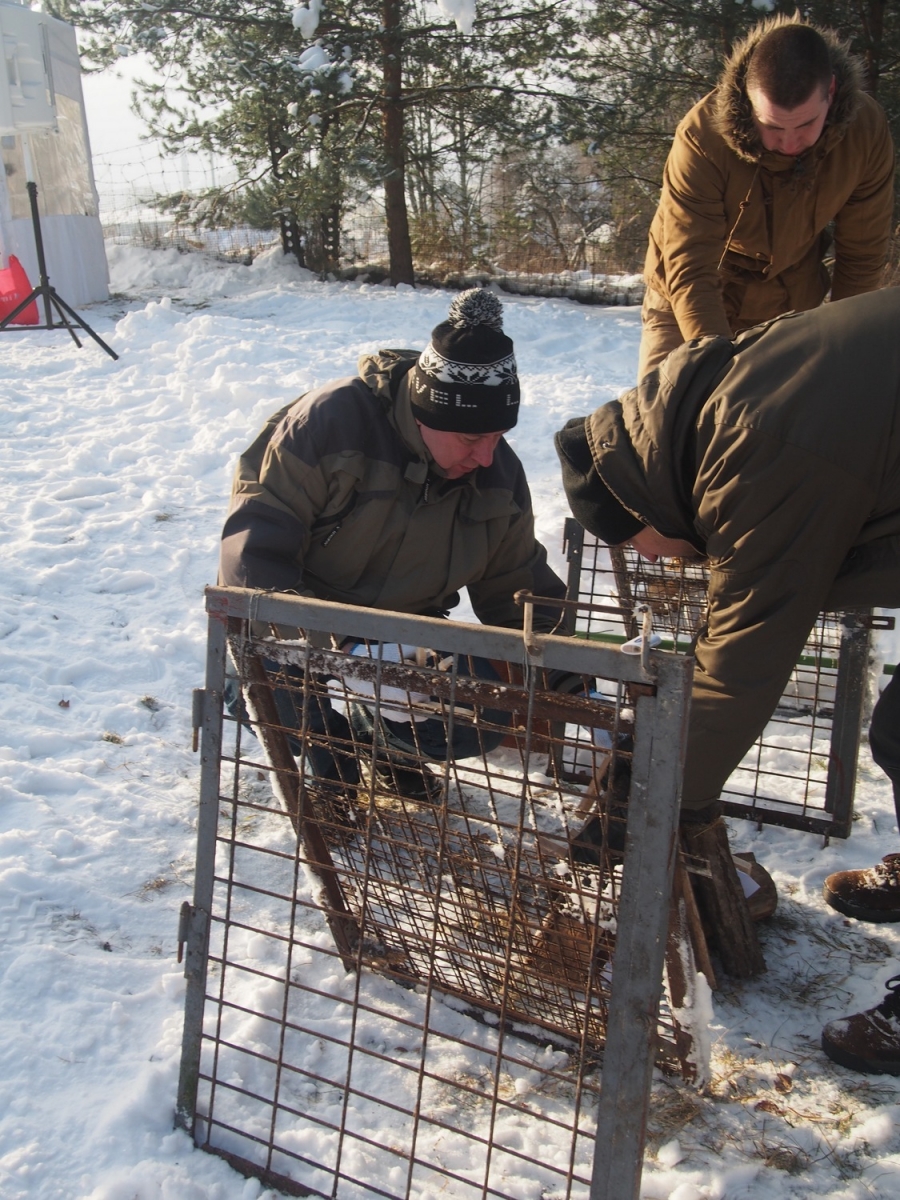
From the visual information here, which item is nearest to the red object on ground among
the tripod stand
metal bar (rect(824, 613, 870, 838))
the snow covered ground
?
the tripod stand

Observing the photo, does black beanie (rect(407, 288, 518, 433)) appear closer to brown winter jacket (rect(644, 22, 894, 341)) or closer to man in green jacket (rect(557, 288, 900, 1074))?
man in green jacket (rect(557, 288, 900, 1074))

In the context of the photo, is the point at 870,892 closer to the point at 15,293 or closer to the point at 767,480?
the point at 767,480

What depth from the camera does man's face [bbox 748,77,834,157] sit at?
2.73 metres

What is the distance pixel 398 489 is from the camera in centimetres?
269

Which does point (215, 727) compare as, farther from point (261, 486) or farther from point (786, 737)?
point (786, 737)

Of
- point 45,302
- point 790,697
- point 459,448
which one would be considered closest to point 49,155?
point 45,302

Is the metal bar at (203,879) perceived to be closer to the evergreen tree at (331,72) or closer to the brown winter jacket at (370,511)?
the brown winter jacket at (370,511)

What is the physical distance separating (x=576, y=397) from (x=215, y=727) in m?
5.86

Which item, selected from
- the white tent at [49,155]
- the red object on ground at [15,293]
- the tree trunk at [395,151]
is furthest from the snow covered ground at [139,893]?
the tree trunk at [395,151]

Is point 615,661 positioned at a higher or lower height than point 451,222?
lower

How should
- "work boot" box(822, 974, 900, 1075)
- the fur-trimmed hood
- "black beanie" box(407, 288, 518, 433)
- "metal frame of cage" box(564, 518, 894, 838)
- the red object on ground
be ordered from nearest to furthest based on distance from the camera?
"work boot" box(822, 974, 900, 1075) → "black beanie" box(407, 288, 518, 433) → the fur-trimmed hood → "metal frame of cage" box(564, 518, 894, 838) → the red object on ground

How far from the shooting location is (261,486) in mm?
2562

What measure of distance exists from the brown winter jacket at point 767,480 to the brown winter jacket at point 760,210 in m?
1.32

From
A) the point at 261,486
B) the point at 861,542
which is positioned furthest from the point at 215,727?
the point at 861,542
